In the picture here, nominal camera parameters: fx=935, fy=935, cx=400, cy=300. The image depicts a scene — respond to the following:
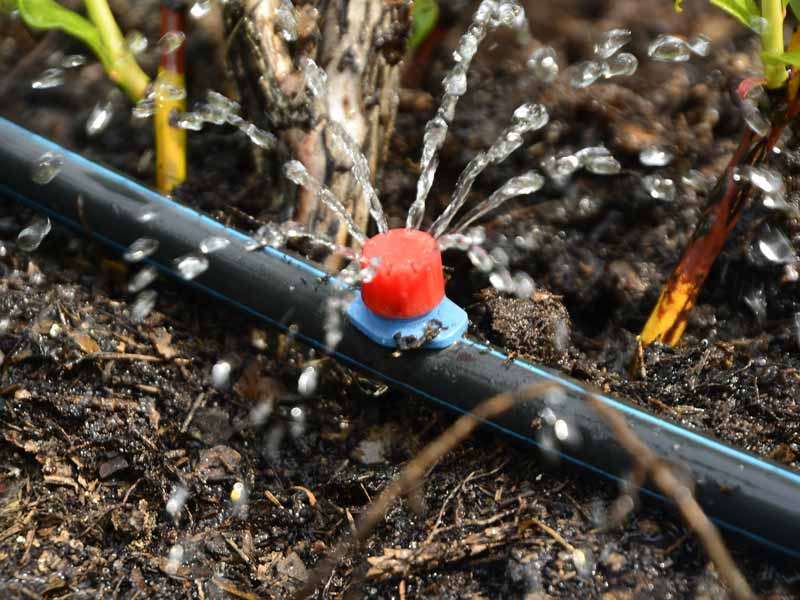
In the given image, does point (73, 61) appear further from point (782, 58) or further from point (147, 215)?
point (782, 58)

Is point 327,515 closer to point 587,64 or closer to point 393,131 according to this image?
point 393,131

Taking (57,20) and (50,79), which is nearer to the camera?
(57,20)

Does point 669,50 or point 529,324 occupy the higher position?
point 669,50

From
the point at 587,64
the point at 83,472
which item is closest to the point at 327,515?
the point at 83,472

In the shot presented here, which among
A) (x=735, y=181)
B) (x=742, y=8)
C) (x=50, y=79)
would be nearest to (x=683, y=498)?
(x=735, y=181)

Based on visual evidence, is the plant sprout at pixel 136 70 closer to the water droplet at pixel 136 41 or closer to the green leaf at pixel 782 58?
the water droplet at pixel 136 41

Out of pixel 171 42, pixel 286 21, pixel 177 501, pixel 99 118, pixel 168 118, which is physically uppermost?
pixel 286 21
